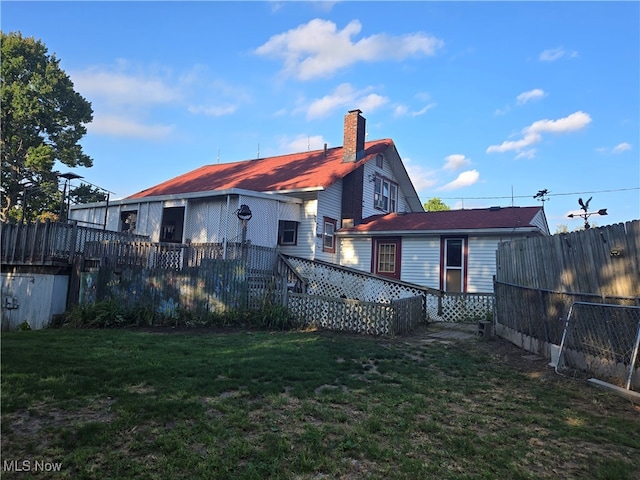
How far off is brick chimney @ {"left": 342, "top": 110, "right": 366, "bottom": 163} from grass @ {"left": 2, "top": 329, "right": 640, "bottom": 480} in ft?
50.2

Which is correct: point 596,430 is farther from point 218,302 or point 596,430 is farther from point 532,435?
point 218,302

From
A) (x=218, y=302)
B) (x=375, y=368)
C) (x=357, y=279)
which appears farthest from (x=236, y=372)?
(x=357, y=279)

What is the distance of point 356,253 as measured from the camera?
20484mm

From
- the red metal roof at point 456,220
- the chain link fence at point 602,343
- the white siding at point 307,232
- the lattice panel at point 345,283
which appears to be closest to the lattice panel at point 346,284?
the lattice panel at point 345,283

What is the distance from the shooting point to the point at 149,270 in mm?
13477

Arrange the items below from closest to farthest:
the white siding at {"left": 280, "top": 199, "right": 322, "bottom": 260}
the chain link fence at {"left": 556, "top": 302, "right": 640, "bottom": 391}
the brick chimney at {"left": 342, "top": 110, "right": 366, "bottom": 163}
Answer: the chain link fence at {"left": 556, "top": 302, "right": 640, "bottom": 391}
the white siding at {"left": 280, "top": 199, "right": 322, "bottom": 260}
the brick chimney at {"left": 342, "top": 110, "right": 366, "bottom": 163}

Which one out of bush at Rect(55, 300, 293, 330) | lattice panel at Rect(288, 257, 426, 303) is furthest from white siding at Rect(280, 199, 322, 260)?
bush at Rect(55, 300, 293, 330)

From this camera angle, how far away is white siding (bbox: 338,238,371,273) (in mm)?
20141

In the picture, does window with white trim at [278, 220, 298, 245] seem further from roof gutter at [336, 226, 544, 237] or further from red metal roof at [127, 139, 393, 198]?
roof gutter at [336, 226, 544, 237]

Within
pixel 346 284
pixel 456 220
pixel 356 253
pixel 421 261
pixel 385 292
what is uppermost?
pixel 456 220

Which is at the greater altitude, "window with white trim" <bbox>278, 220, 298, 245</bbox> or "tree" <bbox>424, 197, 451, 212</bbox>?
"tree" <bbox>424, 197, 451, 212</bbox>

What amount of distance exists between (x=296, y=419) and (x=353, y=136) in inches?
730

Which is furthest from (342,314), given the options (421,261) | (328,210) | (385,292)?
(328,210)

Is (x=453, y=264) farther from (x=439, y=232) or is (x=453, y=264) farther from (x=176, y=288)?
(x=176, y=288)
